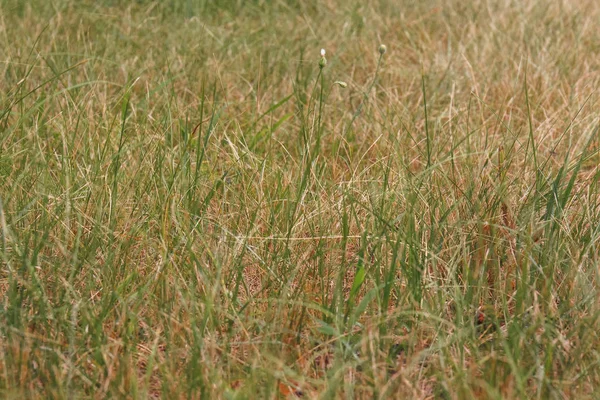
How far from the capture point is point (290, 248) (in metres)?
2.16

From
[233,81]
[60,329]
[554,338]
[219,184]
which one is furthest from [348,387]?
[233,81]

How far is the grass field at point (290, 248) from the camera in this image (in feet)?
5.64

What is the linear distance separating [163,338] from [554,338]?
0.80m

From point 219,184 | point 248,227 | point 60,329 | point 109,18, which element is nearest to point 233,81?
point 109,18

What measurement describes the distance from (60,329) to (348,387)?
0.61 m

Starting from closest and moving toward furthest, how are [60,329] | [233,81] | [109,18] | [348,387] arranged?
1. [348,387]
2. [60,329]
3. [233,81]
4. [109,18]

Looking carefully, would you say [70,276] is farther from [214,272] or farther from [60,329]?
[214,272]

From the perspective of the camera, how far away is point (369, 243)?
224cm

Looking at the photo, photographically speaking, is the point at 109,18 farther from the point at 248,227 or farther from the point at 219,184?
the point at 248,227

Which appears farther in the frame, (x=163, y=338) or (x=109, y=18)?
(x=109, y=18)

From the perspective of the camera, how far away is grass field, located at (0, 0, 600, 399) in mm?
1720

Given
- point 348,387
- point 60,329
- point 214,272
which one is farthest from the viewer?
point 214,272

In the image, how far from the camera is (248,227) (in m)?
2.27

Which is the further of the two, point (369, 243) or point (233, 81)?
point (233, 81)
